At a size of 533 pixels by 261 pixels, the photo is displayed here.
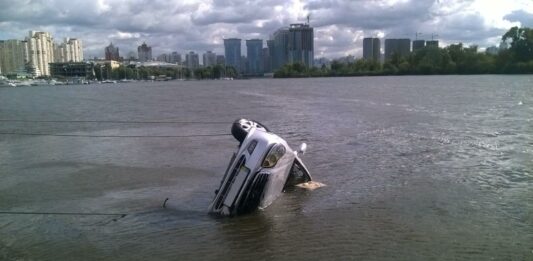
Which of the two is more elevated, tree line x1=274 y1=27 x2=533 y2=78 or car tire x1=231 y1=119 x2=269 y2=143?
tree line x1=274 y1=27 x2=533 y2=78

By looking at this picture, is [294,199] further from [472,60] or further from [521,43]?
[472,60]

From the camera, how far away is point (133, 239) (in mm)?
13148

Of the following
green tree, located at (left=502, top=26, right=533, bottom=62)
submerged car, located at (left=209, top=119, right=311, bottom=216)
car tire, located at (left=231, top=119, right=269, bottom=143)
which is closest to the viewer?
submerged car, located at (left=209, top=119, right=311, bottom=216)

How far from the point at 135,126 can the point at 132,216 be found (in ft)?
89.4

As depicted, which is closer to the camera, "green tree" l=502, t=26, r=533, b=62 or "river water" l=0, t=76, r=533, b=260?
"river water" l=0, t=76, r=533, b=260

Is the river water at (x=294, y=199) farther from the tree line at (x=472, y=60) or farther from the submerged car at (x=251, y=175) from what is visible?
the tree line at (x=472, y=60)

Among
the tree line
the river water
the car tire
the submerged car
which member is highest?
the tree line

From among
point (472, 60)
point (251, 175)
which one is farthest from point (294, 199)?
point (472, 60)

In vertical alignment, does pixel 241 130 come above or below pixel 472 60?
below

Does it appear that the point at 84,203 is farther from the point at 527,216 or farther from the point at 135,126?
the point at 135,126

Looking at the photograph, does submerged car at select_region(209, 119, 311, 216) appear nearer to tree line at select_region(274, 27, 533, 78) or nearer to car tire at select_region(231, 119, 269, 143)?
car tire at select_region(231, 119, 269, 143)

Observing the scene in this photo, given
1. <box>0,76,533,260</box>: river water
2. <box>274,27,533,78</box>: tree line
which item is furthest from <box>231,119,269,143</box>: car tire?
<box>274,27,533,78</box>: tree line

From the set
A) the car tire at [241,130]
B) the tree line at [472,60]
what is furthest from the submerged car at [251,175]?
the tree line at [472,60]

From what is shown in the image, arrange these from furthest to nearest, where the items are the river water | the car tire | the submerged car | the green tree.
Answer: the green tree < the car tire < the submerged car < the river water
